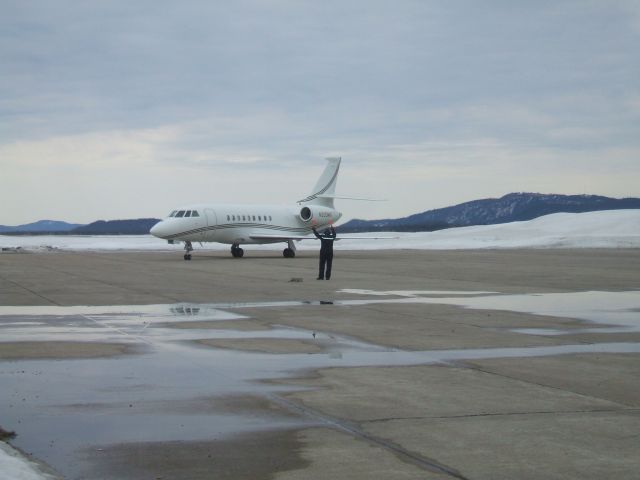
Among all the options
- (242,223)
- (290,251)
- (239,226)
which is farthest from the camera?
(290,251)

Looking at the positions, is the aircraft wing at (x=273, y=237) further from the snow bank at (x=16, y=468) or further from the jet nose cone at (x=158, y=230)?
the snow bank at (x=16, y=468)

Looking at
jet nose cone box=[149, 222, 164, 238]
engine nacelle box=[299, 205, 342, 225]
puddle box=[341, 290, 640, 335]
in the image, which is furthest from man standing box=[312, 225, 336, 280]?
engine nacelle box=[299, 205, 342, 225]

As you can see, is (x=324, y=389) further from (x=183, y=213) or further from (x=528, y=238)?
(x=528, y=238)

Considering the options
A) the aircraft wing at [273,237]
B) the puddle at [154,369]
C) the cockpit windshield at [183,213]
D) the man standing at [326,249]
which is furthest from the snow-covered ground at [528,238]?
the puddle at [154,369]

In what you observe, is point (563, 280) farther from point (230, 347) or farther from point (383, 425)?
point (383, 425)

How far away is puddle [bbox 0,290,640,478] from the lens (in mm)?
7020

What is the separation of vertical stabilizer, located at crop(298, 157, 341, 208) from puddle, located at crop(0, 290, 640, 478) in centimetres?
3828

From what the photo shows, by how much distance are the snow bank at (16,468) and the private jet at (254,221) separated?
37.5m

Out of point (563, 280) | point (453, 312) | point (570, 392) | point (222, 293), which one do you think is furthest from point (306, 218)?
point (570, 392)

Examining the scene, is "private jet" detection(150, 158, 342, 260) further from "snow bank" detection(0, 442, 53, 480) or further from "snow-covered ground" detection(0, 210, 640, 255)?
"snow bank" detection(0, 442, 53, 480)

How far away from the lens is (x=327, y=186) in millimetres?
56938

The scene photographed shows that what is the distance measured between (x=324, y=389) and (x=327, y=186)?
48.4 meters

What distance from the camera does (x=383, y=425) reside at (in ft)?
23.6

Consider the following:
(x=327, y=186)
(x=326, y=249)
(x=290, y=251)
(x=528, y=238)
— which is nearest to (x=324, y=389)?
(x=326, y=249)
